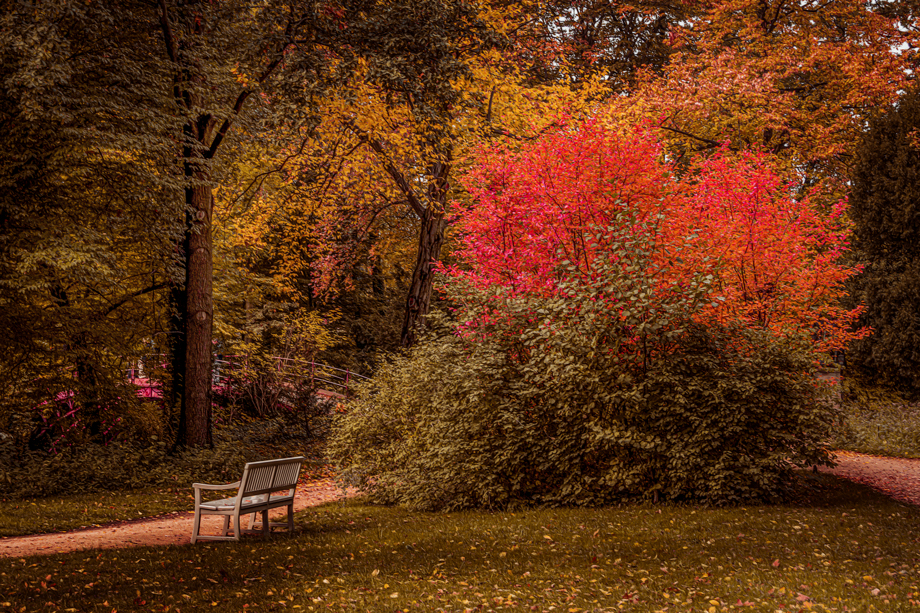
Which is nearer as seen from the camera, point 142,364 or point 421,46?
point 421,46

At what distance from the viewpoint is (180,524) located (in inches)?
367

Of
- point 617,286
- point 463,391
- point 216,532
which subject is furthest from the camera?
point 463,391

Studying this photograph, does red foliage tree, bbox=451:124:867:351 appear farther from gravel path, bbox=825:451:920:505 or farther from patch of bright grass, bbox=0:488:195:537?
patch of bright grass, bbox=0:488:195:537

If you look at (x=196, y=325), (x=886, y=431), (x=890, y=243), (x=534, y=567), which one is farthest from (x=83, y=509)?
(x=890, y=243)

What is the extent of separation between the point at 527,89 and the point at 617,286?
30.4 ft

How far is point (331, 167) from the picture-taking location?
661 inches

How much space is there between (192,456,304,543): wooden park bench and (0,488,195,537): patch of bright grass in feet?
6.95

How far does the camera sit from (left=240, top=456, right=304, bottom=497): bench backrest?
742 centimetres

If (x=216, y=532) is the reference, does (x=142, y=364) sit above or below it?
above

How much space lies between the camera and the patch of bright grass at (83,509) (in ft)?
28.9

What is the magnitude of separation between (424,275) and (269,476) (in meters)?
9.63

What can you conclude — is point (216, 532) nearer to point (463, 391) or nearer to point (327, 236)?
point (463, 391)

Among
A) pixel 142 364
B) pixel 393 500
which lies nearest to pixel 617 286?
pixel 393 500

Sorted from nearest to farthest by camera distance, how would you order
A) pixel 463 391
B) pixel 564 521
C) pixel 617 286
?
pixel 564 521
pixel 617 286
pixel 463 391
